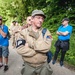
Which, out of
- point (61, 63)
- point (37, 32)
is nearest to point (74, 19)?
point (61, 63)

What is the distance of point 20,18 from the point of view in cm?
2670

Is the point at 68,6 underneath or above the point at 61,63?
above

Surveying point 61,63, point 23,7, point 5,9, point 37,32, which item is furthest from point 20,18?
point 37,32

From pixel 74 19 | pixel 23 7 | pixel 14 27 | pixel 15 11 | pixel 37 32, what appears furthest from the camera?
pixel 15 11

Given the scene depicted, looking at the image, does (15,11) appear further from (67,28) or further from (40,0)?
(67,28)

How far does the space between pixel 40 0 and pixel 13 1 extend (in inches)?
311

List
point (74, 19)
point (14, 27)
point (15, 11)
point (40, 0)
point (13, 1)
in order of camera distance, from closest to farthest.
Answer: point (14, 27) < point (74, 19) < point (40, 0) < point (13, 1) < point (15, 11)

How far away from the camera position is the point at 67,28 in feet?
30.0

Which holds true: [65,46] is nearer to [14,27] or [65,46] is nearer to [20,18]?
[14,27]

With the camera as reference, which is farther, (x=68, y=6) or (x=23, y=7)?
(x=23, y=7)

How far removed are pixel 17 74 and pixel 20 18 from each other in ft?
62.0

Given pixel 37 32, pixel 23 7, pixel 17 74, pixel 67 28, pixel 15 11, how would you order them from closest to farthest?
1. pixel 37 32
2. pixel 17 74
3. pixel 67 28
4. pixel 23 7
5. pixel 15 11

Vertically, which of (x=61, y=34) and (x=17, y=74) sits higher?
(x=61, y=34)

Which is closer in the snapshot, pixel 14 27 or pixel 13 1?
pixel 14 27
